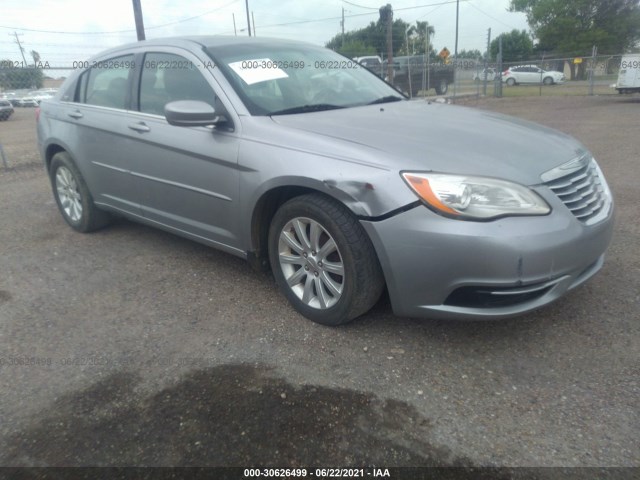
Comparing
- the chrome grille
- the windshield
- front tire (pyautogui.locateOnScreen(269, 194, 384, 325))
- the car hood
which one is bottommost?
front tire (pyautogui.locateOnScreen(269, 194, 384, 325))

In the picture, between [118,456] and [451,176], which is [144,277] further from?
[451,176]

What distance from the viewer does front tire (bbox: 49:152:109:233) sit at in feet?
15.3

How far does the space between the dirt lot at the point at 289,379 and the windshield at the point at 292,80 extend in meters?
1.26

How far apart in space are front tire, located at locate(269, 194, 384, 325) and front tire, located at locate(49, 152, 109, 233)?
7.63 feet

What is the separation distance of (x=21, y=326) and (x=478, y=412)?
8.86 feet

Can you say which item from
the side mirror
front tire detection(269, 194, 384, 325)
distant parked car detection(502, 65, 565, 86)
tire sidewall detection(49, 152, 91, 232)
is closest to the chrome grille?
front tire detection(269, 194, 384, 325)

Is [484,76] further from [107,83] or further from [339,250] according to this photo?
[339,250]

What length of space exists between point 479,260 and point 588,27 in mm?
59052

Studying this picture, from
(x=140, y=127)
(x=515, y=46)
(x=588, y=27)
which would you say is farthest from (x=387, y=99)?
(x=515, y=46)

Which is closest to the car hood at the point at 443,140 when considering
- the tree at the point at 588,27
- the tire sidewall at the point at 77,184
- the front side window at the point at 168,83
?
the front side window at the point at 168,83

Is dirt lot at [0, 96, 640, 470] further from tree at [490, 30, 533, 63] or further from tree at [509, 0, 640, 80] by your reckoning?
tree at [490, 30, 533, 63]

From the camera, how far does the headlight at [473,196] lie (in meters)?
2.45

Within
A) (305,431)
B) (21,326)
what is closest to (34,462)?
(305,431)

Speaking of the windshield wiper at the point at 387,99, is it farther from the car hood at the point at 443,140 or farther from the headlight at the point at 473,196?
the headlight at the point at 473,196
